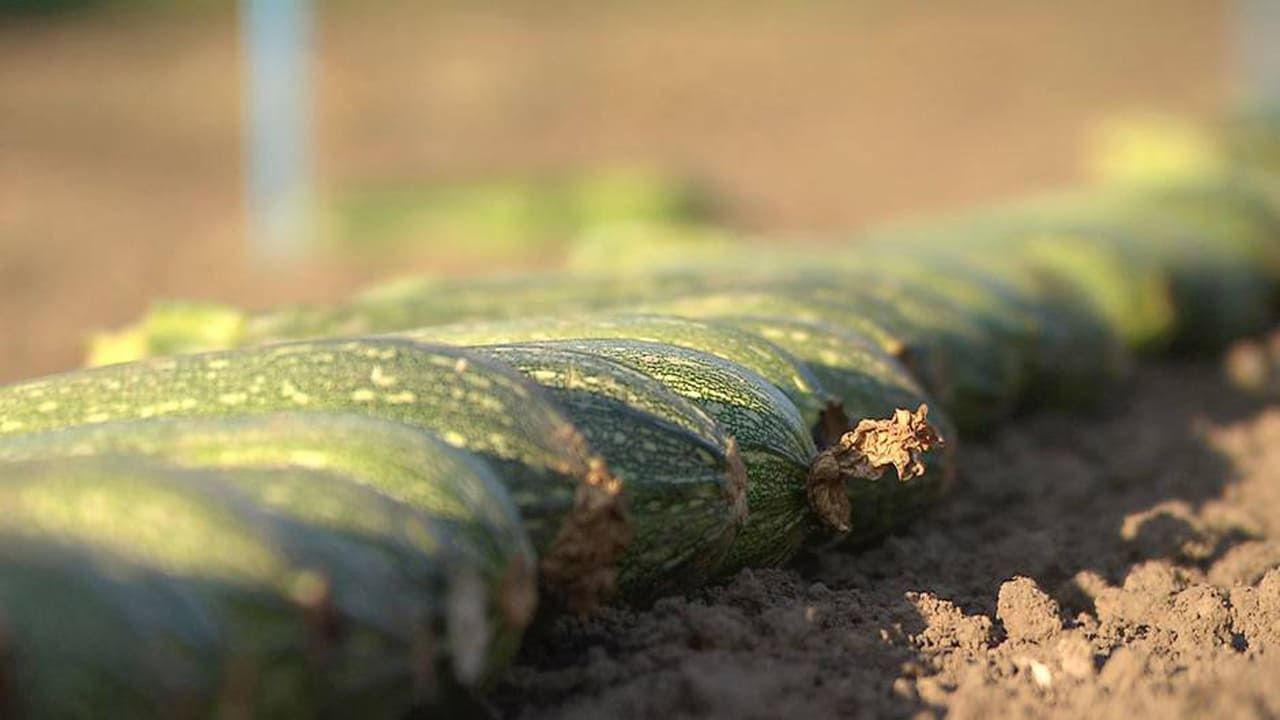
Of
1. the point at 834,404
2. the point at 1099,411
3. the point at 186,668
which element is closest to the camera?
the point at 186,668

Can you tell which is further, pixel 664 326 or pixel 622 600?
pixel 664 326

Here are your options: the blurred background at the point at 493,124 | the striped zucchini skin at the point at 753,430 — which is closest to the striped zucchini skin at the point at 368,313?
the striped zucchini skin at the point at 753,430

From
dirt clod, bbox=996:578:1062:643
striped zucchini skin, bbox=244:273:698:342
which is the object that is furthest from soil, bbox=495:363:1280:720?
striped zucchini skin, bbox=244:273:698:342

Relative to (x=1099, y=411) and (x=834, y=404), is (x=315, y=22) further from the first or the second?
(x=834, y=404)

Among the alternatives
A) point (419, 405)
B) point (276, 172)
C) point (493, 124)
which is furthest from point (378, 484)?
point (493, 124)

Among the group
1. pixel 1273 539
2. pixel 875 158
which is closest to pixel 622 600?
pixel 1273 539

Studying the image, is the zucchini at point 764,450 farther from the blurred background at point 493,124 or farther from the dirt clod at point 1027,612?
the blurred background at point 493,124
